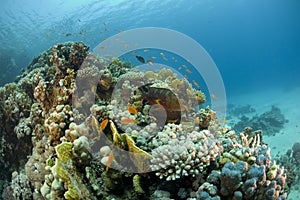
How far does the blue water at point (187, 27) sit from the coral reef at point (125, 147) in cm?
789

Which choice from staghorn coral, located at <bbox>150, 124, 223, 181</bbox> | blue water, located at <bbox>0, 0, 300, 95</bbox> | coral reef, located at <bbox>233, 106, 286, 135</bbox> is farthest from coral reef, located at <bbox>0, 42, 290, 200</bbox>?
coral reef, located at <bbox>233, 106, 286, 135</bbox>

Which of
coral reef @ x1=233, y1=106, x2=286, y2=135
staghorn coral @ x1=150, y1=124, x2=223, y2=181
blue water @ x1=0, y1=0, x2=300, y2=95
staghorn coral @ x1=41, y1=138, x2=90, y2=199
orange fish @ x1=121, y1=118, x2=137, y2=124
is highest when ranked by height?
blue water @ x1=0, y1=0, x2=300, y2=95

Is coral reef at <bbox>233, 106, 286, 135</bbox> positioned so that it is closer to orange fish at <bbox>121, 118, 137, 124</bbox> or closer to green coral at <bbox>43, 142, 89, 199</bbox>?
orange fish at <bbox>121, 118, 137, 124</bbox>

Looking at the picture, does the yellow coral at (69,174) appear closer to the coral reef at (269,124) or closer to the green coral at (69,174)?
the green coral at (69,174)

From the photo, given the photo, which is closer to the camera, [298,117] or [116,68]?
[116,68]

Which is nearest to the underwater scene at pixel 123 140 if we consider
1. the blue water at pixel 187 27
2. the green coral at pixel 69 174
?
the green coral at pixel 69 174

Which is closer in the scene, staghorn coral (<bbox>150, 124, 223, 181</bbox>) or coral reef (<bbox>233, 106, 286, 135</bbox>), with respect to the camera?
staghorn coral (<bbox>150, 124, 223, 181</bbox>)

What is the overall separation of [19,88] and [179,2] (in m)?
47.4

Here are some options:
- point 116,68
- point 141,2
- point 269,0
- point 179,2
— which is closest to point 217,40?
point 269,0

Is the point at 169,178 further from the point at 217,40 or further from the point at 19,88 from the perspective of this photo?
the point at 217,40

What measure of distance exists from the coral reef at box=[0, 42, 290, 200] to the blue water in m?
7.89

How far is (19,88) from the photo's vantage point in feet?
25.5

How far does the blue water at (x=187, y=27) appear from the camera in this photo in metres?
36.2

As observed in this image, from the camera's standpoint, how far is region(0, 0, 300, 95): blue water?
3619 centimetres
